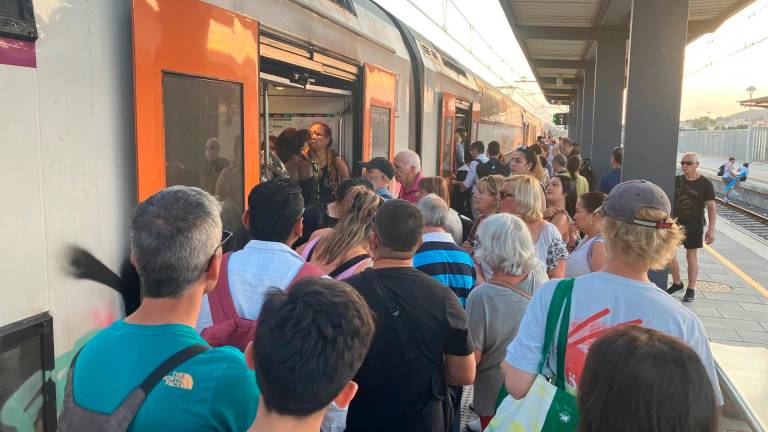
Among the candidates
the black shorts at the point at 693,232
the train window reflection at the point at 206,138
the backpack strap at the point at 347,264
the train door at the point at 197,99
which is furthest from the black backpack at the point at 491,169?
the backpack strap at the point at 347,264

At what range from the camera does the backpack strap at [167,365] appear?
4.71 ft

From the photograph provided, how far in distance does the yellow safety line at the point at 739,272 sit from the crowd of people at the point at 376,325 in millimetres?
5283

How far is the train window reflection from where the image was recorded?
275 cm

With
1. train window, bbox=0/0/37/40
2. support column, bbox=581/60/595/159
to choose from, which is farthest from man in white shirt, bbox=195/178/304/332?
support column, bbox=581/60/595/159

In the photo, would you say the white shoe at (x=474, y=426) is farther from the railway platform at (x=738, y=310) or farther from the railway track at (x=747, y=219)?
the railway track at (x=747, y=219)

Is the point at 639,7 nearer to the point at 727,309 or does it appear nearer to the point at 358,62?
the point at 358,62

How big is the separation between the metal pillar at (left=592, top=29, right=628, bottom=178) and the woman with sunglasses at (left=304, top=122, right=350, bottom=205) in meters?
9.21

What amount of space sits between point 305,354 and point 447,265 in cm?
212

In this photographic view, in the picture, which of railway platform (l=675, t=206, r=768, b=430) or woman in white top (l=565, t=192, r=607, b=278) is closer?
railway platform (l=675, t=206, r=768, b=430)

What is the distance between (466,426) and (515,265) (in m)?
1.69

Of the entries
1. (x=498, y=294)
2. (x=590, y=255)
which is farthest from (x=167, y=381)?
(x=590, y=255)

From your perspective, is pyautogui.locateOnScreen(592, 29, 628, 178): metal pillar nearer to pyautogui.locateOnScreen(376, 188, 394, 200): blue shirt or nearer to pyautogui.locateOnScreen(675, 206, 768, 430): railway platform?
pyautogui.locateOnScreen(675, 206, 768, 430): railway platform

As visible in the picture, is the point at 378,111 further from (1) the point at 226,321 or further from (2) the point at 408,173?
(1) the point at 226,321

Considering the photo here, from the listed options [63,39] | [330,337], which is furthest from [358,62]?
[330,337]
